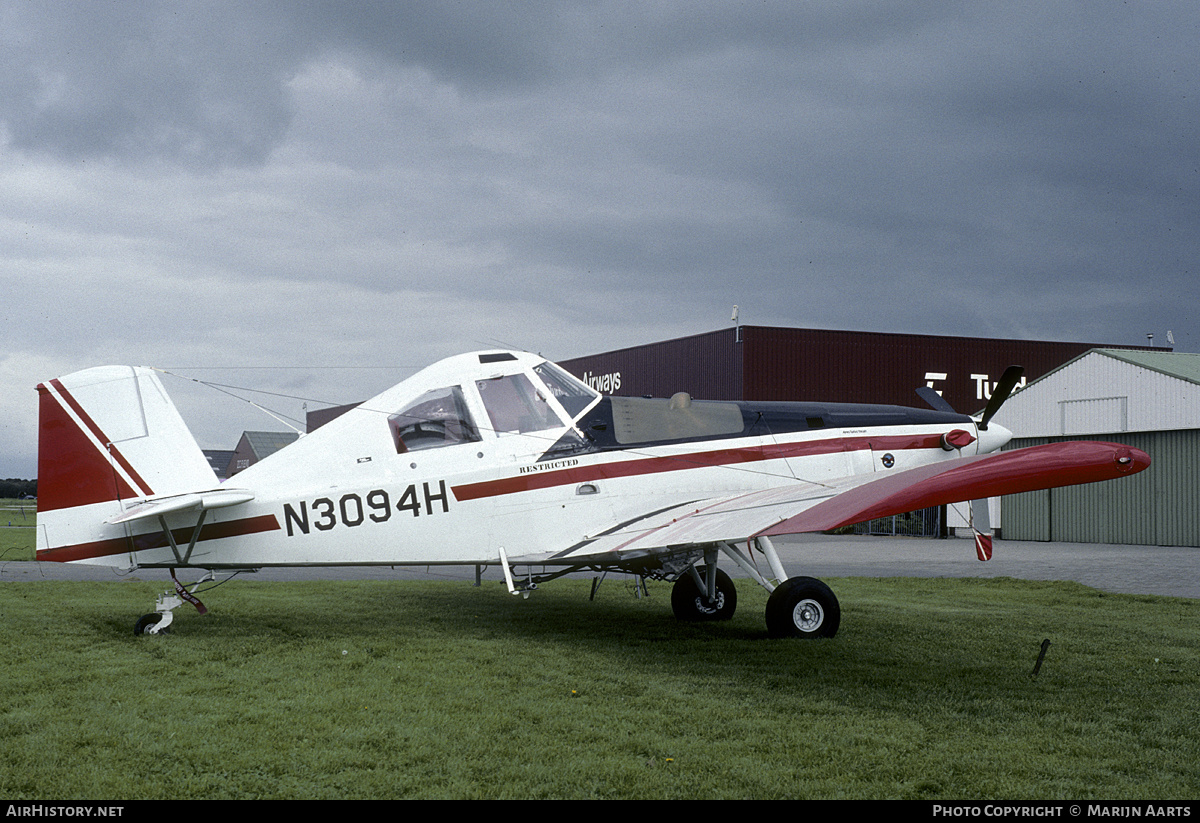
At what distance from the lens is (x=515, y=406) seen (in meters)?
8.40

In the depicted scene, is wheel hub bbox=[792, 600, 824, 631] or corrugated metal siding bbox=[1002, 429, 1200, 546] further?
corrugated metal siding bbox=[1002, 429, 1200, 546]

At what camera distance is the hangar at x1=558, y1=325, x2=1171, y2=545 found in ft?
104

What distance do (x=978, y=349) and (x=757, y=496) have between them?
3067 centimetres

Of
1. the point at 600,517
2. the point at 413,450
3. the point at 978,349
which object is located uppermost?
the point at 978,349

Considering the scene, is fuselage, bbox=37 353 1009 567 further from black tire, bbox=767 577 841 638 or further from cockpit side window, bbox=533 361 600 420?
black tire, bbox=767 577 841 638

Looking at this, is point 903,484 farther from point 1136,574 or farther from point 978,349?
point 978,349

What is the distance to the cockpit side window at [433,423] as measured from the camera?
8.23 metres

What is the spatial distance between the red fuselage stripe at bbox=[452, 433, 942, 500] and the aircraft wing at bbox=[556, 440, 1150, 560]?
18.0 inches

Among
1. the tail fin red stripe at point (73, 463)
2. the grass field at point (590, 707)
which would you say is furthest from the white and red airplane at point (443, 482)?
the grass field at point (590, 707)

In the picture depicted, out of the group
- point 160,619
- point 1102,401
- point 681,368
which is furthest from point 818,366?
point 160,619

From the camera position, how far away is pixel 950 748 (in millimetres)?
4672

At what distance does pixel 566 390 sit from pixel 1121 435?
22539mm

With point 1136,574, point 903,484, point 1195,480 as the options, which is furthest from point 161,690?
point 1195,480

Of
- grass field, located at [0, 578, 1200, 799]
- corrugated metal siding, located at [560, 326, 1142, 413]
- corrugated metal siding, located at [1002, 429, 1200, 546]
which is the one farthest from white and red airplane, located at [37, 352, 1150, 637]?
corrugated metal siding, located at [560, 326, 1142, 413]
